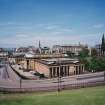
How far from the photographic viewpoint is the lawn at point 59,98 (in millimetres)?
6605

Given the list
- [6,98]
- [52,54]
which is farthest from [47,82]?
[52,54]

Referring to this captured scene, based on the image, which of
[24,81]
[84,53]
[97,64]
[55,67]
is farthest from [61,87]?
[84,53]

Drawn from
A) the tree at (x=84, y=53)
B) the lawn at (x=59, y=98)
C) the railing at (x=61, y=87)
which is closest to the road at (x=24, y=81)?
the railing at (x=61, y=87)

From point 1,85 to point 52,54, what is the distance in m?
2.98

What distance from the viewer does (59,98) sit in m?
6.90

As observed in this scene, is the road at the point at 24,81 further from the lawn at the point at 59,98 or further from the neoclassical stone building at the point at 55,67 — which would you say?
the lawn at the point at 59,98

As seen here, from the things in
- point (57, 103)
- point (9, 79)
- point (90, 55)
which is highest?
point (90, 55)

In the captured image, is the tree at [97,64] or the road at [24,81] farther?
the tree at [97,64]

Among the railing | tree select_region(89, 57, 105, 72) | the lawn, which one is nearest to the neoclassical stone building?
the railing

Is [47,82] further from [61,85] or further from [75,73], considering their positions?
[75,73]

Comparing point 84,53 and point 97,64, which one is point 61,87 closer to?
point 97,64

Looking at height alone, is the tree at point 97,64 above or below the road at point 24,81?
above

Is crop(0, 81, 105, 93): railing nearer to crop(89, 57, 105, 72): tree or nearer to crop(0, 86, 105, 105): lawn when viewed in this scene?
crop(0, 86, 105, 105): lawn

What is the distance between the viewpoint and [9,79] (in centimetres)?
777
